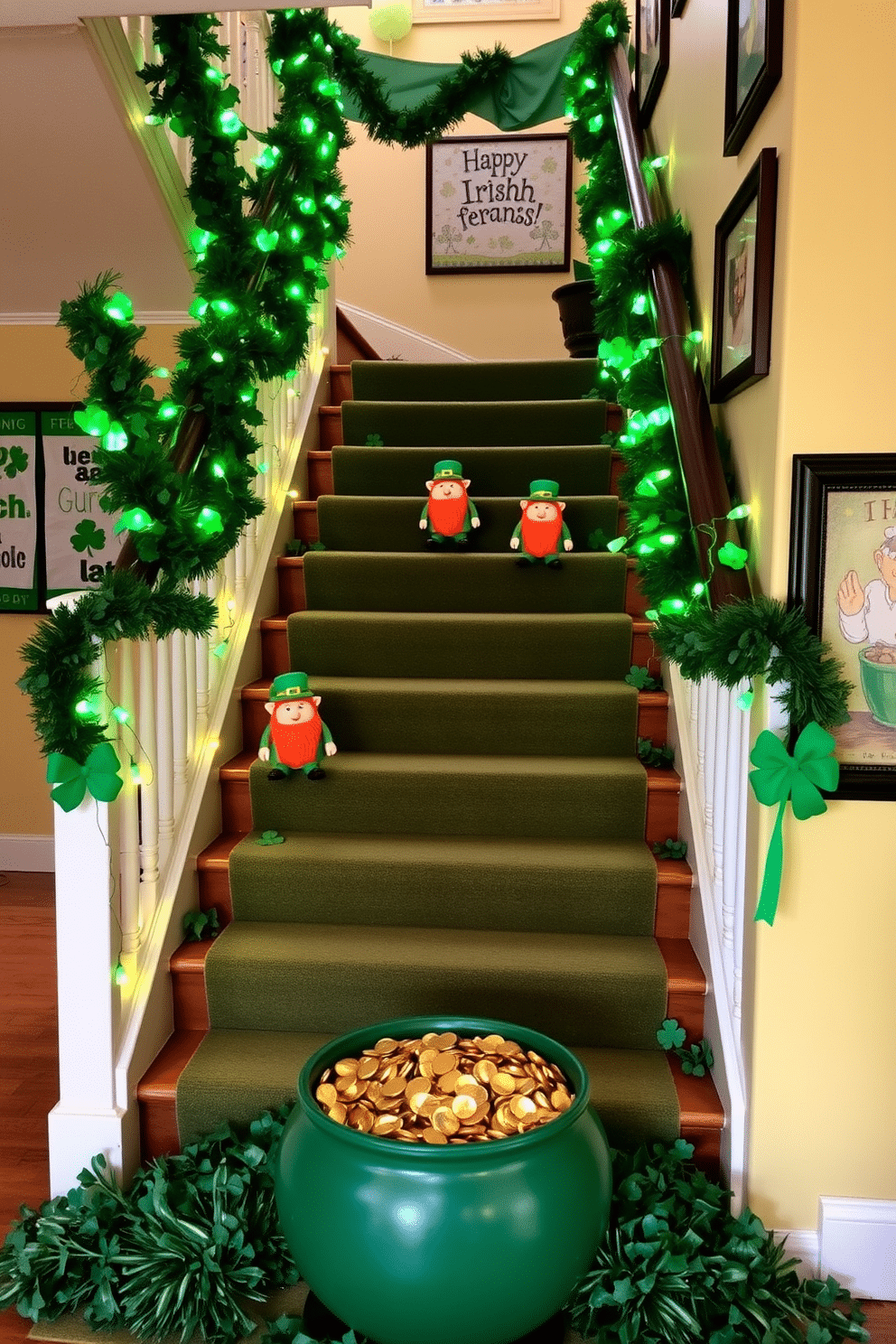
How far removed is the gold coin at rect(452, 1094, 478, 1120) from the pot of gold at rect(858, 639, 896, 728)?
89cm

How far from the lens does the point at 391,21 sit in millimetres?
4848

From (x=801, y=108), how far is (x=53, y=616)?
1.45 m

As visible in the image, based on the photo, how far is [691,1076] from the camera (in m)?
1.94

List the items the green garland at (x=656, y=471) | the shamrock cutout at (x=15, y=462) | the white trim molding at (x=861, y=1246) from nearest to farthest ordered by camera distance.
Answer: the green garland at (x=656, y=471), the white trim molding at (x=861, y=1246), the shamrock cutout at (x=15, y=462)

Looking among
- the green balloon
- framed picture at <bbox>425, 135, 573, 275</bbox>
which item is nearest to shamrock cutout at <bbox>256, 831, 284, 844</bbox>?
framed picture at <bbox>425, 135, 573, 275</bbox>

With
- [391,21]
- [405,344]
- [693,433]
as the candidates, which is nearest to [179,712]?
[693,433]

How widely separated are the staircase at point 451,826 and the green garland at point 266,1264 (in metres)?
0.14

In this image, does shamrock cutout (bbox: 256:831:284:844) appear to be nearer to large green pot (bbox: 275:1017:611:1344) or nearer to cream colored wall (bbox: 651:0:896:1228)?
large green pot (bbox: 275:1017:611:1344)

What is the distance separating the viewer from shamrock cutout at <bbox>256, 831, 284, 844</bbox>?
2318 mm

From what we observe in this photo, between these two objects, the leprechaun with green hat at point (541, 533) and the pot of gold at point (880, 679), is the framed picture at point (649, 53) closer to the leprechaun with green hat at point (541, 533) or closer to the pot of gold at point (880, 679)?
the leprechaun with green hat at point (541, 533)

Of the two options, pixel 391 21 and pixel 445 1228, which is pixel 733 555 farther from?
pixel 391 21

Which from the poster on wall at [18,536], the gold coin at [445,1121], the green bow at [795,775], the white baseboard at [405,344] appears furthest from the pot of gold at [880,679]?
the white baseboard at [405,344]

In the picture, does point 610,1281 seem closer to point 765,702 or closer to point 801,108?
point 765,702

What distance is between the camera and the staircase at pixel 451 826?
2.00 meters
